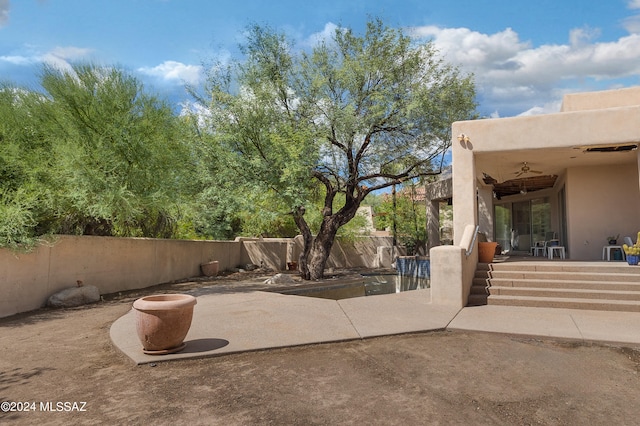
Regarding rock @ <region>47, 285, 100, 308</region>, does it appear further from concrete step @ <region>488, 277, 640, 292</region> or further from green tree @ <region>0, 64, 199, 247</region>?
concrete step @ <region>488, 277, 640, 292</region>

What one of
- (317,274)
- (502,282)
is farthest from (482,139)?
(317,274)

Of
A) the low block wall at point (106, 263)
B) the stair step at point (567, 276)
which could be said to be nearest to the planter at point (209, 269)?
the low block wall at point (106, 263)

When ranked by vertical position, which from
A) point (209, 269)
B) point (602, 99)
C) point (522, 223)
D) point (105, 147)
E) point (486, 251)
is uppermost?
point (602, 99)

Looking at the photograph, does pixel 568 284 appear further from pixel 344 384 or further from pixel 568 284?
pixel 344 384

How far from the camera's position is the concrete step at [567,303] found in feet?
23.5

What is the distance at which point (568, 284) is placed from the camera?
8.01 m

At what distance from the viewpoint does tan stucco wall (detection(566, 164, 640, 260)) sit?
36.7ft

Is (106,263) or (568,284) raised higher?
(106,263)

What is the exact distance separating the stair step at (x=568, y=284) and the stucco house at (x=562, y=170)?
A: 759mm

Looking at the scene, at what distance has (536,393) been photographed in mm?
3639

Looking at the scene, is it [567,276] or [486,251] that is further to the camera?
[486,251]

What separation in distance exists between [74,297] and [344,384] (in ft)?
26.7

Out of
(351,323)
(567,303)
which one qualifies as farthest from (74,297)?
(567,303)

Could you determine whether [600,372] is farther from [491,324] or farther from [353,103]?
[353,103]
